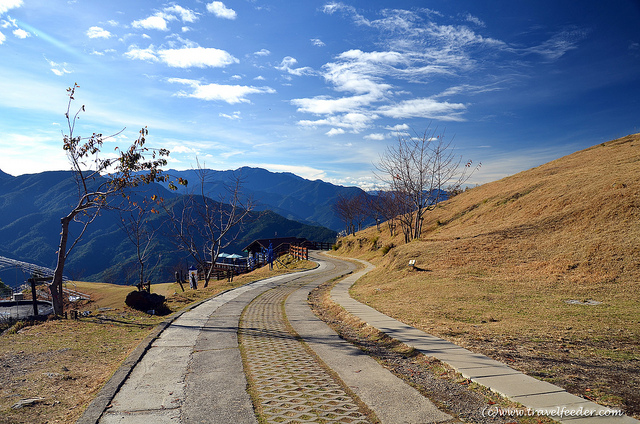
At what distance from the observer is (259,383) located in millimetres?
5199

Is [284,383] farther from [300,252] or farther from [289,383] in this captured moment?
[300,252]

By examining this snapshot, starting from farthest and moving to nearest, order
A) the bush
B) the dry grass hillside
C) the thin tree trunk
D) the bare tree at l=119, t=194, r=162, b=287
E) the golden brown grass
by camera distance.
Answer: the bare tree at l=119, t=194, r=162, b=287, the bush, the thin tree trunk, the dry grass hillside, the golden brown grass

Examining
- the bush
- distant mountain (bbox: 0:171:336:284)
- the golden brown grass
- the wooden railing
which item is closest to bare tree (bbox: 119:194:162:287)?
the bush

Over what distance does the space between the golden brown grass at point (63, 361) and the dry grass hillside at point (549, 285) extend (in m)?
6.36

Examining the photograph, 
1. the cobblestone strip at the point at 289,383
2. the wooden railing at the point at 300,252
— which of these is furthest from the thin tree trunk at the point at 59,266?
the wooden railing at the point at 300,252

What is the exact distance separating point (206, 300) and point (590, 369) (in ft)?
40.5

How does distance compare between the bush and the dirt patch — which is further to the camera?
the bush

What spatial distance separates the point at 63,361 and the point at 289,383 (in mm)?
4600

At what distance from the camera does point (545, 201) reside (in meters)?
21.0

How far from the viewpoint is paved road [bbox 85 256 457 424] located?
4156mm

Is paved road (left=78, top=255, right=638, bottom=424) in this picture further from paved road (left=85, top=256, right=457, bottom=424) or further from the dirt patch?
the dirt patch

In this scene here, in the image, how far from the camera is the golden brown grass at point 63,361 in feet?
15.1

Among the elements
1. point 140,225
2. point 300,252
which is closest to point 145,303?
point 140,225

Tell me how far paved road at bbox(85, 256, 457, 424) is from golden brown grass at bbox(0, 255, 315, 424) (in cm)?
57
